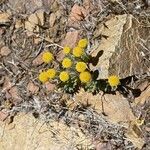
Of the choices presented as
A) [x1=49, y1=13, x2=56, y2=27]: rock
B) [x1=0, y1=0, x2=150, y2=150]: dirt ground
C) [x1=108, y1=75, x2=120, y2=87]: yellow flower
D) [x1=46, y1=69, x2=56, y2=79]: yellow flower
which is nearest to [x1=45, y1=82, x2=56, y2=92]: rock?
[x1=0, y1=0, x2=150, y2=150]: dirt ground

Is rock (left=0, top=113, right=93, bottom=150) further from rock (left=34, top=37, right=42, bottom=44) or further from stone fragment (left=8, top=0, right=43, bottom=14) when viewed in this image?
stone fragment (left=8, top=0, right=43, bottom=14)

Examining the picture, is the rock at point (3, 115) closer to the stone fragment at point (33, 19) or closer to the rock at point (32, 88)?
the rock at point (32, 88)

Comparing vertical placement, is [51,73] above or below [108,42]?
below

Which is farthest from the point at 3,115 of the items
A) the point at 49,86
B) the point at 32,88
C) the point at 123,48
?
the point at 123,48

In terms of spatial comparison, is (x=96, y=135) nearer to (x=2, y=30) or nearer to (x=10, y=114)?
(x=10, y=114)

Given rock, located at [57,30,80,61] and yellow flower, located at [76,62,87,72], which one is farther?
rock, located at [57,30,80,61]

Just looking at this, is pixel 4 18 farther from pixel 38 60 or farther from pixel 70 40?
pixel 70 40
